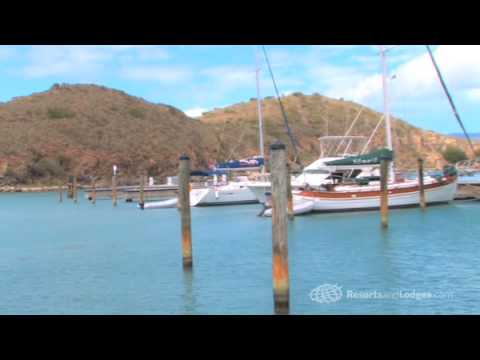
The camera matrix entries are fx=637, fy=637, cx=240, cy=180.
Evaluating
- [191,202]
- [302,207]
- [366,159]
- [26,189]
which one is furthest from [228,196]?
[26,189]

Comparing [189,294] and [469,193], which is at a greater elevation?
[469,193]

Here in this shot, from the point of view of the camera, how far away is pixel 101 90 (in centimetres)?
14175

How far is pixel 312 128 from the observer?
144875 millimetres

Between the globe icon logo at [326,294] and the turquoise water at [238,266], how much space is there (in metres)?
0.24

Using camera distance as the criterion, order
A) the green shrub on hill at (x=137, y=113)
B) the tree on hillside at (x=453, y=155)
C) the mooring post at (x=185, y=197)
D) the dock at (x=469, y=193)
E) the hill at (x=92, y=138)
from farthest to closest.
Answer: the tree on hillside at (x=453, y=155)
the green shrub on hill at (x=137, y=113)
the hill at (x=92, y=138)
the dock at (x=469, y=193)
the mooring post at (x=185, y=197)

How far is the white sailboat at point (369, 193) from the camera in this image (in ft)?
125

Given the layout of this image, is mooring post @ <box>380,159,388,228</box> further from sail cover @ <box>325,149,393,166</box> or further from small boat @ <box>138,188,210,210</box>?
small boat @ <box>138,188,210,210</box>

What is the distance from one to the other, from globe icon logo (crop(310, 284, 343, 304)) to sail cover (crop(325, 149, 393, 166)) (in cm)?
2177

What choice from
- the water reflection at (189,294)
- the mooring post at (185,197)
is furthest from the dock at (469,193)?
the mooring post at (185,197)

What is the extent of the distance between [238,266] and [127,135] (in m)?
94.3

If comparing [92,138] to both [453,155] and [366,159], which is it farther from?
[366,159]

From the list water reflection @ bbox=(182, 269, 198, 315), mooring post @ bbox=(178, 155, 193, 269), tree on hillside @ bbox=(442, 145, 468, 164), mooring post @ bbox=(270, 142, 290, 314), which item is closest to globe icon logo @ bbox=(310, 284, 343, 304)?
water reflection @ bbox=(182, 269, 198, 315)

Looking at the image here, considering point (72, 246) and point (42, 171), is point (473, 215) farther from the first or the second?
point (42, 171)

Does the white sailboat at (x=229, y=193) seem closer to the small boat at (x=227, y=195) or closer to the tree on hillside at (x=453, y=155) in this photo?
the small boat at (x=227, y=195)
